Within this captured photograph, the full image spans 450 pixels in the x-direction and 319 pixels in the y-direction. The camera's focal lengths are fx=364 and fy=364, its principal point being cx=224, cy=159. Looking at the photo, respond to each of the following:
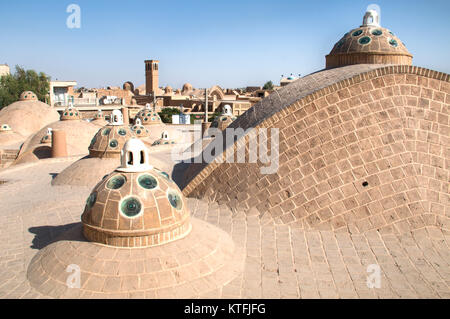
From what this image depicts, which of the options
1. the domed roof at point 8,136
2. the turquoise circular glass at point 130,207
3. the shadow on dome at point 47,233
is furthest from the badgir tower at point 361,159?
the domed roof at point 8,136

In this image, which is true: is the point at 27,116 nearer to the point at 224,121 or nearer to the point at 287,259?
the point at 224,121

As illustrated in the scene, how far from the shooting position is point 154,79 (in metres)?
49.2

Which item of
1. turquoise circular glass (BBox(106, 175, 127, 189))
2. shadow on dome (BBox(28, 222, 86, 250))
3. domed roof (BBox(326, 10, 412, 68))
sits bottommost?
shadow on dome (BBox(28, 222, 86, 250))

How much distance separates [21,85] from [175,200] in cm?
3487

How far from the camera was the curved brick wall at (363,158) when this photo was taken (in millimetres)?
6750

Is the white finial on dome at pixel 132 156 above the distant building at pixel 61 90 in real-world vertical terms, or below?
below

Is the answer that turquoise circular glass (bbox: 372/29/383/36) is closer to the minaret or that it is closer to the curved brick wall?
the curved brick wall

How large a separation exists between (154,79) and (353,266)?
4667cm

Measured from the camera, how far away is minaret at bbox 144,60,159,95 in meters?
48.5

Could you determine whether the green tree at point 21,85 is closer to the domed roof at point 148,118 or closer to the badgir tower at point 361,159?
the domed roof at point 148,118

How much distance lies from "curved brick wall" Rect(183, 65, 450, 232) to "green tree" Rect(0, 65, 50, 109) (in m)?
32.6

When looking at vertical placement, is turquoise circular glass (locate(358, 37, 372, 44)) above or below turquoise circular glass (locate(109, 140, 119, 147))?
above

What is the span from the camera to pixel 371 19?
9.35m

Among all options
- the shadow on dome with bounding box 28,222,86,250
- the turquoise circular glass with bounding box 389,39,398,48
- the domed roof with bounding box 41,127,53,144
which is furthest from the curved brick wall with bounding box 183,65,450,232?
the domed roof with bounding box 41,127,53,144
